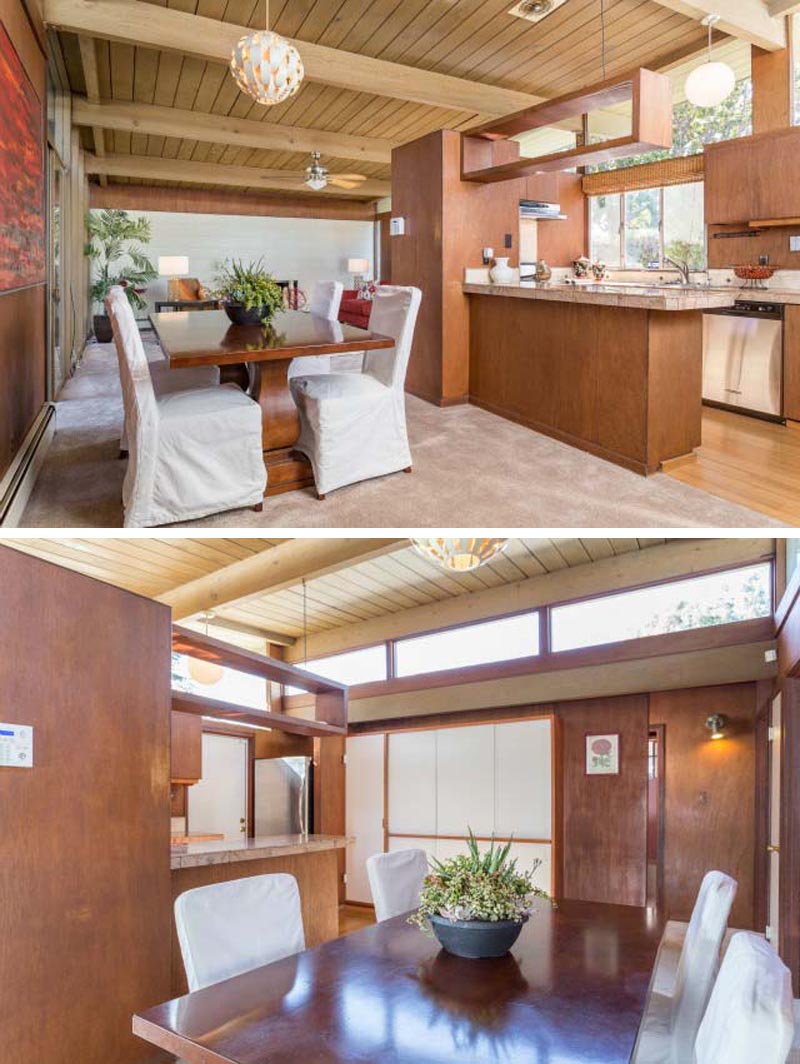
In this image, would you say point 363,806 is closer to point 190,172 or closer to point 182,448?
point 182,448

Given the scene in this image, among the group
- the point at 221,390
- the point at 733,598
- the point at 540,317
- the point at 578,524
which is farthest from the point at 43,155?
the point at 733,598

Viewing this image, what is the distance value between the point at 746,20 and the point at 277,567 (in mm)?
4812

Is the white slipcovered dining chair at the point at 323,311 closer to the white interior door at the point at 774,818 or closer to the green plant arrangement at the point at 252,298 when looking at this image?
the green plant arrangement at the point at 252,298

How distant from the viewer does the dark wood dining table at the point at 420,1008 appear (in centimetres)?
151

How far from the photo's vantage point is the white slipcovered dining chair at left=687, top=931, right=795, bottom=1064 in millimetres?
1137

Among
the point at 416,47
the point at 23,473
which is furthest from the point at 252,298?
the point at 416,47

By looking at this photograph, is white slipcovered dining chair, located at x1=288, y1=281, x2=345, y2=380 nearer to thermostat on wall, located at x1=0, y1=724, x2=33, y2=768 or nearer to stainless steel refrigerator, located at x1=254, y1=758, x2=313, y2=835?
stainless steel refrigerator, located at x1=254, y1=758, x2=313, y2=835

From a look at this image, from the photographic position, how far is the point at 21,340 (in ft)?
14.1

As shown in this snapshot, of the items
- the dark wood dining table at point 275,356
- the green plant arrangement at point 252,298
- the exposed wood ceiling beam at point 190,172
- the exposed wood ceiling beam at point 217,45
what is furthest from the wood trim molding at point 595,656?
the exposed wood ceiling beam at point 190,172

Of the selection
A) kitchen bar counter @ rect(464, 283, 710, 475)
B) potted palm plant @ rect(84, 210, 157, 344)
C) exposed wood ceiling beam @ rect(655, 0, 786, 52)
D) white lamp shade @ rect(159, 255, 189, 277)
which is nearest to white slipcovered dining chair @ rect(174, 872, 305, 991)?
kitchen bar counter @ rect(464, 283, 710, 475)

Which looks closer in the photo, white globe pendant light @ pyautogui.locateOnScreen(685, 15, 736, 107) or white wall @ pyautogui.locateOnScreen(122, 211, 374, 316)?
white globe pendant light @ pyautogui.locateOnScreen(685, 15, 736, 107)

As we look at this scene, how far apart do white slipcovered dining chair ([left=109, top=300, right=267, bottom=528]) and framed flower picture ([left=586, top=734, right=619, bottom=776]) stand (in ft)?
11.2

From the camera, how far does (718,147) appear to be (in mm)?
6488

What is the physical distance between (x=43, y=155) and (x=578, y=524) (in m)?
4.13
